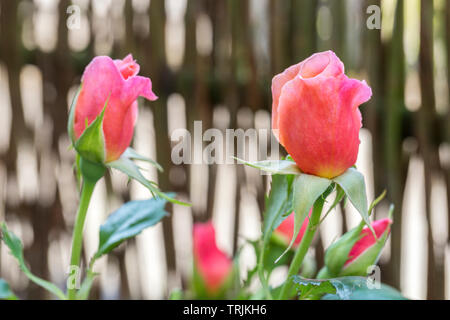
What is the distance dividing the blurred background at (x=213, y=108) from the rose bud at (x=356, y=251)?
483mm

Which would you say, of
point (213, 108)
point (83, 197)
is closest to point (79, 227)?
point (83, 197)

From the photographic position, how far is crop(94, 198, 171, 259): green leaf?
30 centimetres

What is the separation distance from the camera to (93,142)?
254 mm

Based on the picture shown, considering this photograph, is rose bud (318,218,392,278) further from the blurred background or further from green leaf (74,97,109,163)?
the blurred background

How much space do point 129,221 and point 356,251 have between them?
0.13 meters

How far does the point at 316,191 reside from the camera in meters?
0.22

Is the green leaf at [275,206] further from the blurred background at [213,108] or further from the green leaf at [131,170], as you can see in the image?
the blurred background at [213,108]

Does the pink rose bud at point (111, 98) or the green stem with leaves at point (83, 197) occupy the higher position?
the pink rose bud at point (111, 98)

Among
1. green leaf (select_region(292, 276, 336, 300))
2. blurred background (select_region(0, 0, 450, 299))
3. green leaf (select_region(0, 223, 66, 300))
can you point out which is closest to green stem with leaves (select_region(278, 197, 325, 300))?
green leaf (select_region(292, 276, 336, 300))

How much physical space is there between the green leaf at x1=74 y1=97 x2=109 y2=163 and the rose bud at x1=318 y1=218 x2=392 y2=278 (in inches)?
4.6

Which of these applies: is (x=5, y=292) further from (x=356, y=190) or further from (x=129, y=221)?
(x=356, y=190)

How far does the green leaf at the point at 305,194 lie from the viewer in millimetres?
219

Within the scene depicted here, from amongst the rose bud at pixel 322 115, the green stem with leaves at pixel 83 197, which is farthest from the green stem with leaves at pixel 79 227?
the rose bud at pixel 322 115

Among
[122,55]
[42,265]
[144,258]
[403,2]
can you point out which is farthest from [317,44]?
[42,265]
